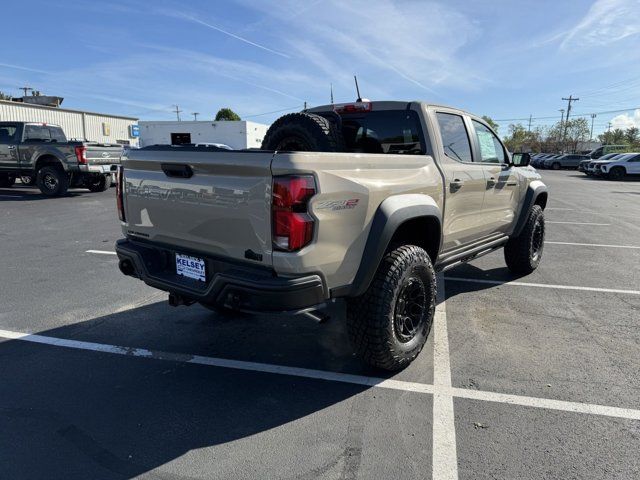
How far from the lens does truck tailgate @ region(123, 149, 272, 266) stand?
2.74 metres

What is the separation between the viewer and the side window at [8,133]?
13609mm

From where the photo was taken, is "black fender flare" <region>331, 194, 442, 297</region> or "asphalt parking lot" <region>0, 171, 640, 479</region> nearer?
"asphalt parking lot" <region>0, 171, 640, 479</region>

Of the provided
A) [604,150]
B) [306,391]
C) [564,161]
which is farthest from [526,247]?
[564,161]

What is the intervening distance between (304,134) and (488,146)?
7.55ft

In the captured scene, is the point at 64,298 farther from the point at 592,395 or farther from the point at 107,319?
the point at 592,395

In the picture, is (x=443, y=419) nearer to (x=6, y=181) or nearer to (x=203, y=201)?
(x=203, y=201)

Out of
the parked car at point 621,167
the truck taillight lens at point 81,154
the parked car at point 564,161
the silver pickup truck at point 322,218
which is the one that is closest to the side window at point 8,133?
the truck taillight lens at point 81,154

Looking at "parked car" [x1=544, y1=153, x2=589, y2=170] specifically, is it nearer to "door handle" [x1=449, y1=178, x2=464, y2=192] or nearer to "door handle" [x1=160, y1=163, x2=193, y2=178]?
"door handle" [x1=449, y1=178, x2=464, y2=192]

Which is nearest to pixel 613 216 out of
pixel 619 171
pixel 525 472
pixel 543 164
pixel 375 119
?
pixel 375 119

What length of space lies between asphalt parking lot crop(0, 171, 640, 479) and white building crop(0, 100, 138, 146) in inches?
963

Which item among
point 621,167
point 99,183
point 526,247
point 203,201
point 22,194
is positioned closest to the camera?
point 203,201

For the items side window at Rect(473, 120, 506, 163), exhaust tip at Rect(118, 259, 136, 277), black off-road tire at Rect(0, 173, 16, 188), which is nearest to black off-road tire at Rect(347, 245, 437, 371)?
exhaust tip at Rect(118, 259, 136, 277)

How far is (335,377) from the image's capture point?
3412mm

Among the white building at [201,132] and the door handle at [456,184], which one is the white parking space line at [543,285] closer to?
the door handle at [456,184]
